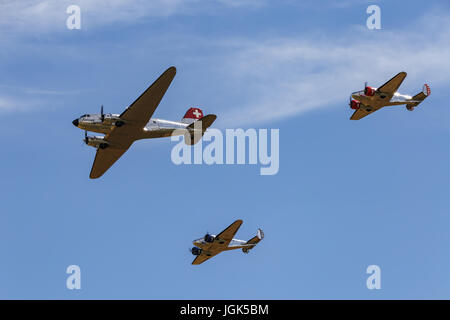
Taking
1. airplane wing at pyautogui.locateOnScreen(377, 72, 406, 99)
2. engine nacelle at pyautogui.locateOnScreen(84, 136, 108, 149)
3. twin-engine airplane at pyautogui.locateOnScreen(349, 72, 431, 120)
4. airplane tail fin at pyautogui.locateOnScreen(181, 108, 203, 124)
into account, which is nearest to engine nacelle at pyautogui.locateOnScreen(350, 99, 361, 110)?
twin-engine airplane at pyautogui.locateOnScreen(349, 72, 431, 120)

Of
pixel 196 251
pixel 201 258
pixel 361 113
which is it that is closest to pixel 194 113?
pixel 196 251

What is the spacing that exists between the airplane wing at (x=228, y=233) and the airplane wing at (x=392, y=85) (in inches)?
860

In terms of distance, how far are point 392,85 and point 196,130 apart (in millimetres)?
22955

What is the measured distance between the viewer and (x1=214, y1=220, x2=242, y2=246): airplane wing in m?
82.7

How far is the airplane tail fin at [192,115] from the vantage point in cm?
7836

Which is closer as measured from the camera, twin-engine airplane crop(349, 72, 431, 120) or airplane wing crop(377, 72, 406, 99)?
airplane wing crop(377, 72, 406, 99)

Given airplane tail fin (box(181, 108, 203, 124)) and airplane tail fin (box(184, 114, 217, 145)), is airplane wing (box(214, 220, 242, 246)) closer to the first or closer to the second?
airplane tail fin (box(184, 114, 217, 145))

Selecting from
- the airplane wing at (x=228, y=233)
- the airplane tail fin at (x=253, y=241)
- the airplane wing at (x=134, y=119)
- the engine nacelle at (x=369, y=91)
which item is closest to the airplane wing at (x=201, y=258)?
the airplane wing at (x=228, y=233)

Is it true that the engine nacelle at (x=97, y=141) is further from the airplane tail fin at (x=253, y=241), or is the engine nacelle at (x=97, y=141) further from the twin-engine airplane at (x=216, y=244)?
the airplane tail fin at (x=253, y=241)

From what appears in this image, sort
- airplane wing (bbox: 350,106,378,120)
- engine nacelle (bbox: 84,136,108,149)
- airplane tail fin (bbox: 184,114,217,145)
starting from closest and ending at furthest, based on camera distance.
Result: engine nacelle (bbox: 84,136,108,149)
airplane tail fin (bbox: 184,114,217,145)
airplane wing (bbox: 350,106,378,120)

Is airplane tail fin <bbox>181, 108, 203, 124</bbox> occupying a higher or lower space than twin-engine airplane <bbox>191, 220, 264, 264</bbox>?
higher

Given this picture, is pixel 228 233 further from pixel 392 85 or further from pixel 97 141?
pixel 392 85
